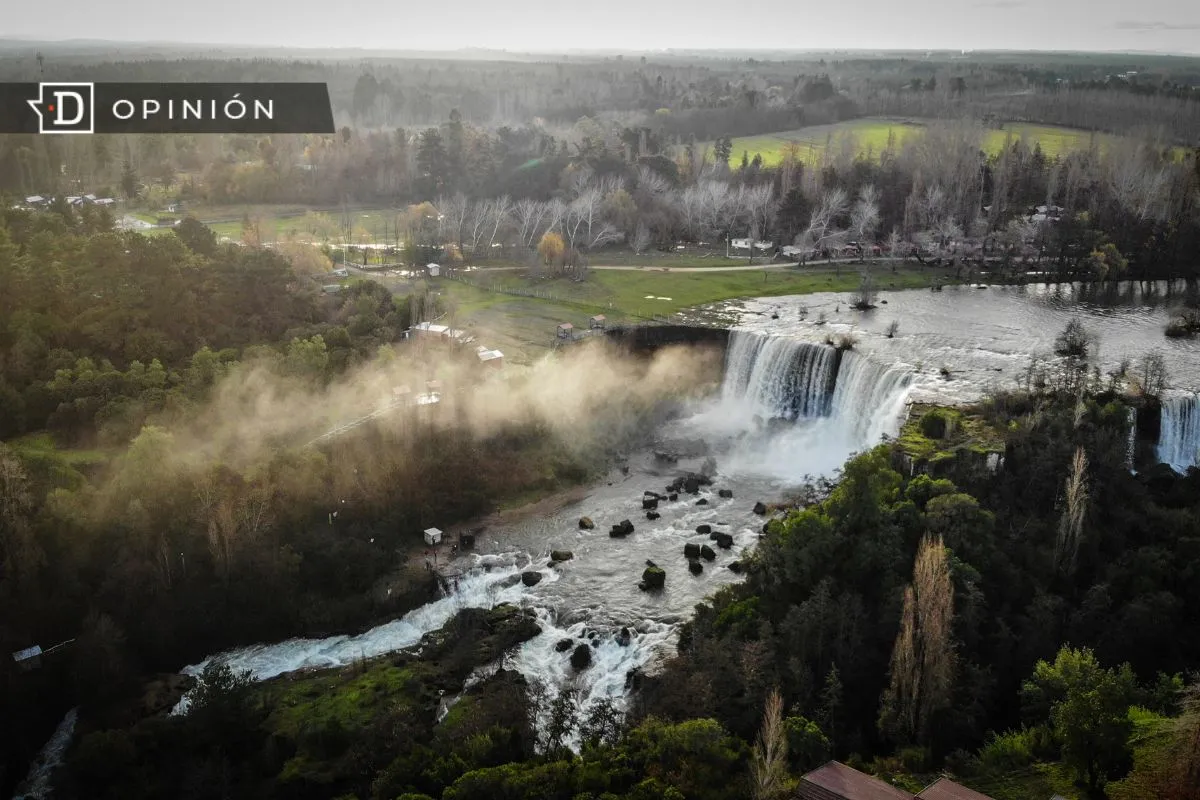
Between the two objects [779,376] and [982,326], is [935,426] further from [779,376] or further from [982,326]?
[982,326]

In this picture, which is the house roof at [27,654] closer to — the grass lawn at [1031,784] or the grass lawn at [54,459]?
the grass lawn at [54,459]

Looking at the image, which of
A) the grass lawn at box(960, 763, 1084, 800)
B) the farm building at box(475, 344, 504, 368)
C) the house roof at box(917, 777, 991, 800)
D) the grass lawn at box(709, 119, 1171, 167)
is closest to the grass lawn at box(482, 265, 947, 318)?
the farm building at box(475, 344, 504, 368)

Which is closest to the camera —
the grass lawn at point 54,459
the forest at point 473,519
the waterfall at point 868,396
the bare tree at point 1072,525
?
the forest at point 473,519

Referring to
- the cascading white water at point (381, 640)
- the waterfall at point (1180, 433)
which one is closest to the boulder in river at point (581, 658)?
the cascading white water at point (381, 640)

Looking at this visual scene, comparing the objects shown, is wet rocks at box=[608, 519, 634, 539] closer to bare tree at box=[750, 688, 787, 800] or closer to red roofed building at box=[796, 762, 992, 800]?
bare tree at box=[750, 688, 787, 800]

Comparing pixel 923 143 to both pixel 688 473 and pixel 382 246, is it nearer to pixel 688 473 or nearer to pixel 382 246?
pixel 382 246

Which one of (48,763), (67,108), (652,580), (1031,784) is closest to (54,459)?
(48,763)
